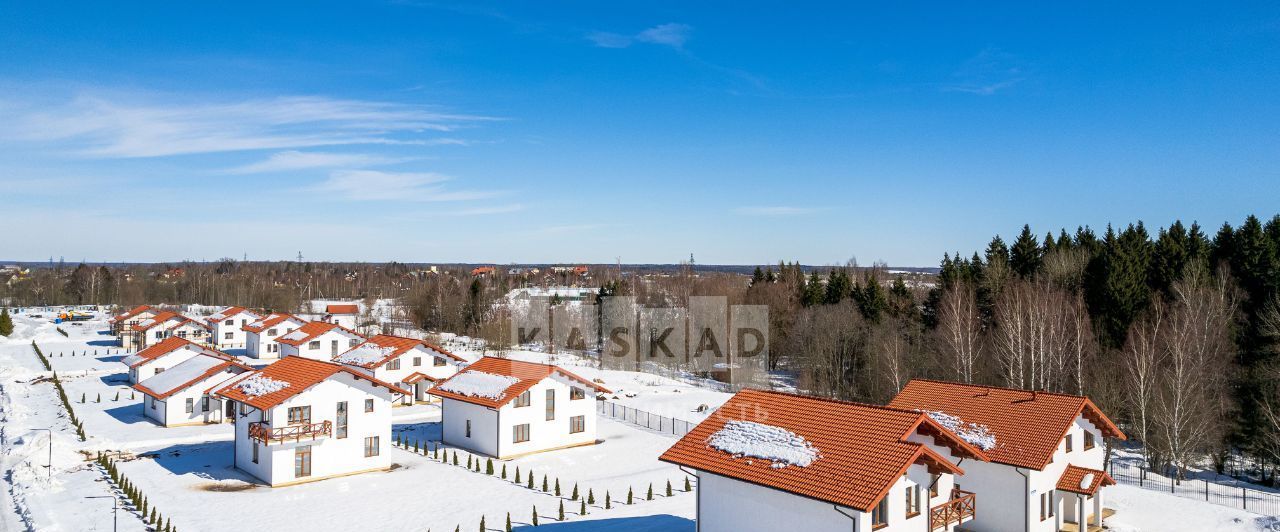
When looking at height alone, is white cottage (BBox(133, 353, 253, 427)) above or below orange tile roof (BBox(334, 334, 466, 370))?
below

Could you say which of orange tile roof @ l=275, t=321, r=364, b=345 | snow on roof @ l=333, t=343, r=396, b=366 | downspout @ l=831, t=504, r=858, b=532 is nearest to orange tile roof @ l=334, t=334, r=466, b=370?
snow on roof @ l=333, t=343, r=396, b=366

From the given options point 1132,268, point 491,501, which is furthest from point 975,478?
point 1132,268

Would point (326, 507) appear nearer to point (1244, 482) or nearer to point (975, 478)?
point (975, 478)

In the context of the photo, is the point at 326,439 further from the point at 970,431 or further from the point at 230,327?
the point at 230,327

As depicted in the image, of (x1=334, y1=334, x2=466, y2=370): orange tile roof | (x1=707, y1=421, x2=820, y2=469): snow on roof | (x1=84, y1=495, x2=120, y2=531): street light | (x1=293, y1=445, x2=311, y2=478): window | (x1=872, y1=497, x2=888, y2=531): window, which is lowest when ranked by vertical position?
(x1=84, y1=495, x2=120, y2=531): street light

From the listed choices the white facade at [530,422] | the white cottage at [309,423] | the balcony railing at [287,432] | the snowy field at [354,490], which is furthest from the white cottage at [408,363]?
the balcony railing at [287,432]

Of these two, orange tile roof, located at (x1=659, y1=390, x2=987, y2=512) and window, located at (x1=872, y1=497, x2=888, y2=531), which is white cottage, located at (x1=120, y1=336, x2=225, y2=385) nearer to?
orange tile roof, located at (x1=659, y1=390, x2=987, y2=512)
